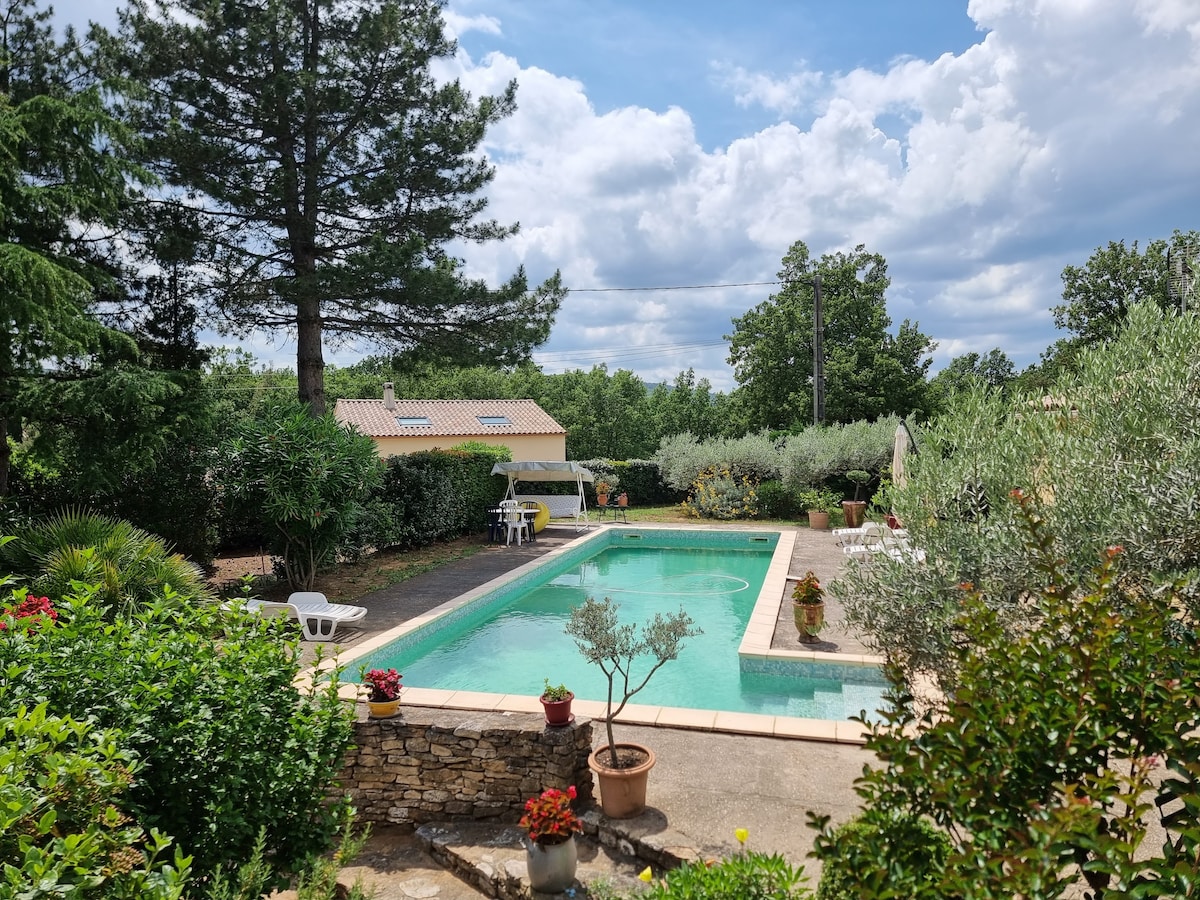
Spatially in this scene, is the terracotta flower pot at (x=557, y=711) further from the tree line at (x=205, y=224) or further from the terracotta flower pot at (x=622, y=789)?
the tree line at (x=205, y=224)

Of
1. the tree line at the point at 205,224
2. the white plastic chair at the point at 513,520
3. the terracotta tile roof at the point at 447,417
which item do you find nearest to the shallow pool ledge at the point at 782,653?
the tree line at the point at 205,224

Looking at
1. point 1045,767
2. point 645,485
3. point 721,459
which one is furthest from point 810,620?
point 645,485

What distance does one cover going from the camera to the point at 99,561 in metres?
7.48

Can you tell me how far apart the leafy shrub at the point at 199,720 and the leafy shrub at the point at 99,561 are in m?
4.15

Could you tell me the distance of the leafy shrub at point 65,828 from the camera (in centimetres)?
201

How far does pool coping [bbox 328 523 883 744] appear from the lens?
6.08m

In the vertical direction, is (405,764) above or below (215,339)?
below

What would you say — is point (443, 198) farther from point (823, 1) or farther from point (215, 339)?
point (823, 1)

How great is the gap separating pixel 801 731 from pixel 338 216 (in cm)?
1262

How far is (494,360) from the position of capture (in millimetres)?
14633

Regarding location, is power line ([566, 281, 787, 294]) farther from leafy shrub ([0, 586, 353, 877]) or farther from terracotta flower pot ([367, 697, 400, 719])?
leafy shrub ([0, 586, 353, 877])

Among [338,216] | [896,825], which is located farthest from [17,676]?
[338,216]

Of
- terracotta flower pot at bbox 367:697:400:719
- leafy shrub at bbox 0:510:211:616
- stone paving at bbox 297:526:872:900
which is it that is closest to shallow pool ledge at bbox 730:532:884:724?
stone paving at bbox 297:526:872:900

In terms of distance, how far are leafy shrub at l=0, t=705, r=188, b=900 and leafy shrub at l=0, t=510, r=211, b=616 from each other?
5242 millimetres
